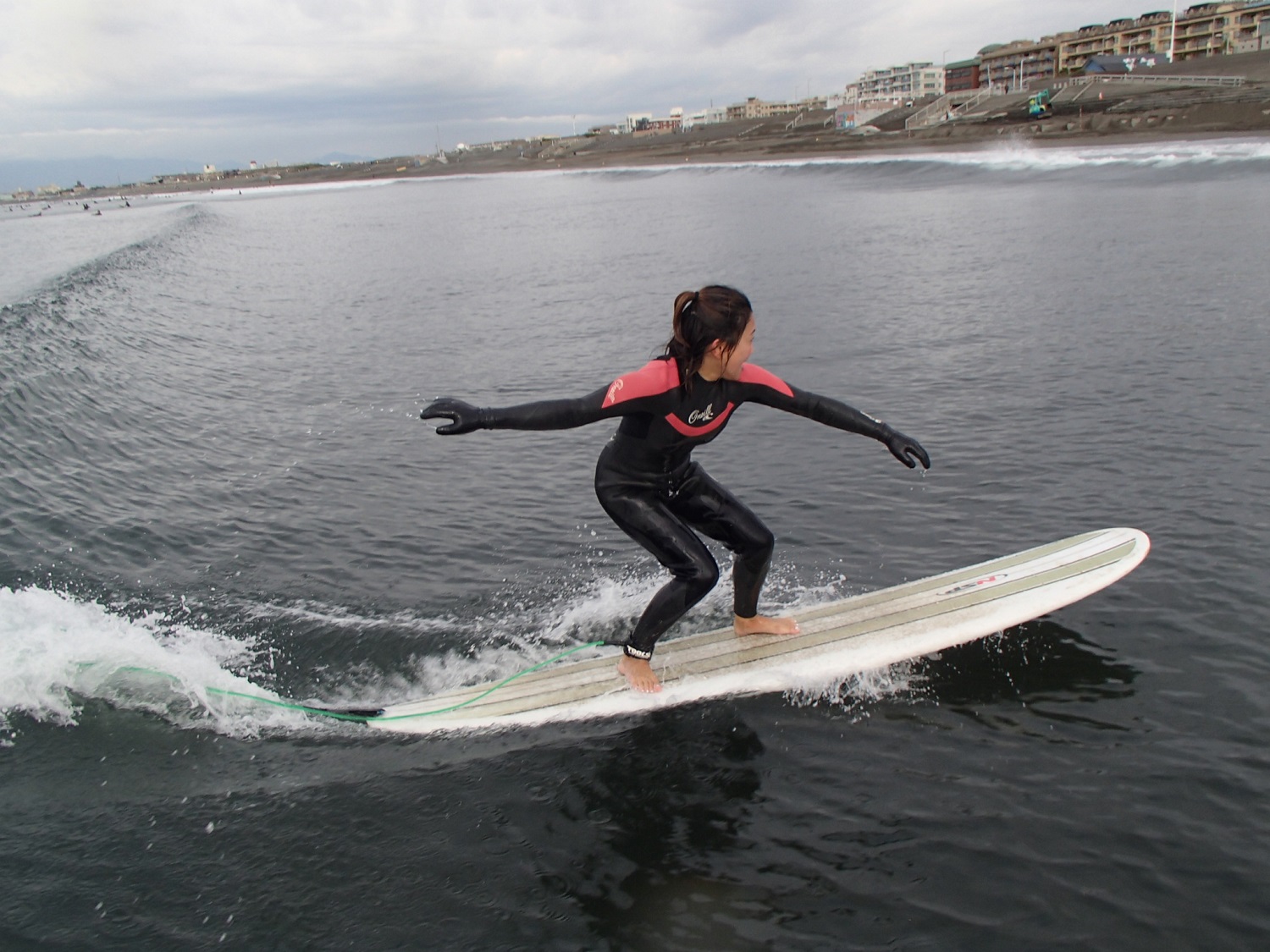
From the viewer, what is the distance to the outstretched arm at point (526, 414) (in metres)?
5.47

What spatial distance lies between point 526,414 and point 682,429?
1.04 meters

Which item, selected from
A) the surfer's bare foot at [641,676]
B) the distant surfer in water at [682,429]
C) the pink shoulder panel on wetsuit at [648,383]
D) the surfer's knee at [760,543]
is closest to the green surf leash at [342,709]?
the surfer's bare foot at [641,676]

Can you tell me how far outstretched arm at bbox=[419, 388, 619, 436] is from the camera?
215 inches

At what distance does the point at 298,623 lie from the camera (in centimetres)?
827

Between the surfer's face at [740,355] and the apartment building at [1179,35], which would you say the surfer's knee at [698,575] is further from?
the apartment building at [1179,35]

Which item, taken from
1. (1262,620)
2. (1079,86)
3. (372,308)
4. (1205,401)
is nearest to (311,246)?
(372,308)

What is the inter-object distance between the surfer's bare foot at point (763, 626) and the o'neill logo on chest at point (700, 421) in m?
1.81

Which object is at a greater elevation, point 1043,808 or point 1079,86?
point 1079,86

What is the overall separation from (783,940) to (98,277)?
39636 millimetres

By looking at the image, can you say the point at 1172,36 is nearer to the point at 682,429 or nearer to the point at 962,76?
the point at 962,76

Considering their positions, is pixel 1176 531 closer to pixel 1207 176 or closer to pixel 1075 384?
pixel 1075 384

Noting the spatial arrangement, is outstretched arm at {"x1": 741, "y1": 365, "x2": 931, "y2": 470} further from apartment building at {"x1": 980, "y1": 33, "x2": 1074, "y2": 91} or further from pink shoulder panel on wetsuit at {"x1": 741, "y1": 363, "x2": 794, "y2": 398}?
apartment building at {"x1": 980, "y1": 33, "x2": 1074, "y2": 91}

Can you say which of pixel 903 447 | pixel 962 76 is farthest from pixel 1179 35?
pixel 903 447

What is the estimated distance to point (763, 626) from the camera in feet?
22.9
